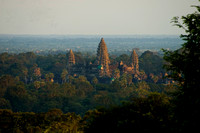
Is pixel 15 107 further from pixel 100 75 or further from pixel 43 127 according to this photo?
pixel 100 75

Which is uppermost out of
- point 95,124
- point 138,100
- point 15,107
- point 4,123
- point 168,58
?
point 168,58

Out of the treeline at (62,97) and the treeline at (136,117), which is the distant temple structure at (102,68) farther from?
the treeline at (136,117)

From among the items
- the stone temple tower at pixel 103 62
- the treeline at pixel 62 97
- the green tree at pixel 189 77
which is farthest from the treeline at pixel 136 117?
the stone temple tower at pixel 103 62

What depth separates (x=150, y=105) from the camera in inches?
857

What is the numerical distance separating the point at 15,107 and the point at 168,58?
2162 inches

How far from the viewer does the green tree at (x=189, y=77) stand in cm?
1700

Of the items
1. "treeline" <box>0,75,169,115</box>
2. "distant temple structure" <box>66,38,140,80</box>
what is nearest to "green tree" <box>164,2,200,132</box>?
"treeline" <box>0,75,169,115</box>

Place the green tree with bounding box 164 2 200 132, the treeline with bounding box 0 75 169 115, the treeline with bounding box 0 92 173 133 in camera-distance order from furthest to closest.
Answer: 1. the treeline with bounding box 0 75 169 115
2. the treeline with bounding box 0 92 173 133
3. the green tree with bounding box 164 2 200 132

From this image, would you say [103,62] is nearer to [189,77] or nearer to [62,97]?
[62,97]

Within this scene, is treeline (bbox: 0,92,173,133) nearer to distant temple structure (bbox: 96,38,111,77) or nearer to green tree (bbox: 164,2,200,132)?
green tree (bbox: 164,2,200,132)

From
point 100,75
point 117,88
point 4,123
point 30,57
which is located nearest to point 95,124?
point 4,123

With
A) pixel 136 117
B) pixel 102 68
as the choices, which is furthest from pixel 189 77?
pixel 102 68

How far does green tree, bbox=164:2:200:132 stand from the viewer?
Result: 1700 cm

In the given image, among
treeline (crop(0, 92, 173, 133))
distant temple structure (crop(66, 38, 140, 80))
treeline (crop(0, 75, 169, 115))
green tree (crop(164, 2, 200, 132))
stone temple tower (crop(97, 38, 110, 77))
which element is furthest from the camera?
distant temple structure (crop(66, 38, 140, 80))
